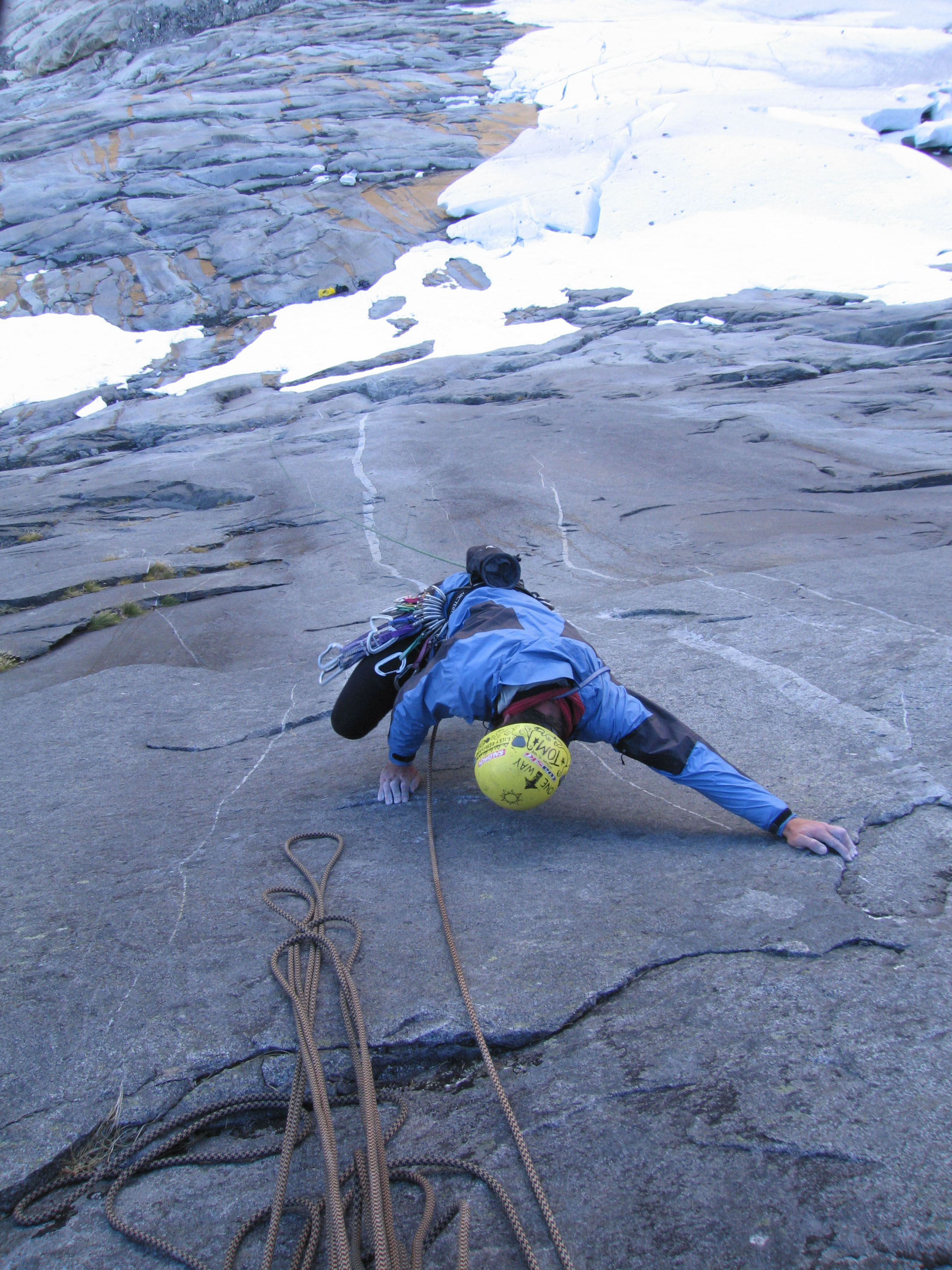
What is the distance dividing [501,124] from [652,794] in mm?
26796

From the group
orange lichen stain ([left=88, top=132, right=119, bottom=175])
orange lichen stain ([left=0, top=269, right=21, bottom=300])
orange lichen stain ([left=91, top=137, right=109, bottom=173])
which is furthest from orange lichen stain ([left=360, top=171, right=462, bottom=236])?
orange lichen stain ([left=0, top=269, right=21, bottom=300])

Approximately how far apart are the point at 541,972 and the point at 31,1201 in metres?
1.20

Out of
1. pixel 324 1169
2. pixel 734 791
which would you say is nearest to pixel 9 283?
pixel 734 791

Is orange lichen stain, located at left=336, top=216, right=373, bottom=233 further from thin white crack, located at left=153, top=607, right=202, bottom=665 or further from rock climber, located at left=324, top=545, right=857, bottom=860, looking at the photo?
rock climber, located at left=324, top=545, right=857, bottom=860

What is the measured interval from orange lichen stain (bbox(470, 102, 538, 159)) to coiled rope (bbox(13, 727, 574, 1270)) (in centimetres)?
2594

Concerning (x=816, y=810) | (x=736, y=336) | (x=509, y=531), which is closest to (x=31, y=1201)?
(x=816, y=810)

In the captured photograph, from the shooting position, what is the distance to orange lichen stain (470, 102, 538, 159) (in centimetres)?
2367

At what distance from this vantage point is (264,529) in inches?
298

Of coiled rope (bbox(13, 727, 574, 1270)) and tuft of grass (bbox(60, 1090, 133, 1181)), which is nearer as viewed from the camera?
coiled rope (bbox(13, 727, 574, 1270))

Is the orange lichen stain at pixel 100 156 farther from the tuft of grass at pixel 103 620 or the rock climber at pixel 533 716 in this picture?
the rock climber at pixel 533 716

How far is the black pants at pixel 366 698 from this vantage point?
11.0 feet

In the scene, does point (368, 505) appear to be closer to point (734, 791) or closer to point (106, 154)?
point (734, 791)

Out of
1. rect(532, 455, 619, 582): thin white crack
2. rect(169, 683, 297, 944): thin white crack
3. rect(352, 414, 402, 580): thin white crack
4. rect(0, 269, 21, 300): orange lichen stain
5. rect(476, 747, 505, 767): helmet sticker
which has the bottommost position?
rect(532, 455, 619, 582): thin white crack

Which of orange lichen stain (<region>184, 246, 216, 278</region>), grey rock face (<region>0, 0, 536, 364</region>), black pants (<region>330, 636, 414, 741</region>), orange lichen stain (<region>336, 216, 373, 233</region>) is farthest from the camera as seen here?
orange lichen stain (<region>336, 216, 373, 233</region>)
